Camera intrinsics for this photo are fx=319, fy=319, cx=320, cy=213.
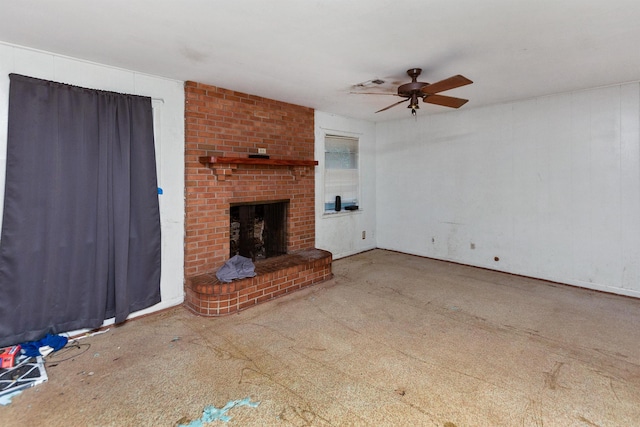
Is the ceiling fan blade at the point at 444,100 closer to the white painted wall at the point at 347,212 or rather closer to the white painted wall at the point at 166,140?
the white painted wall at the point at 347,212

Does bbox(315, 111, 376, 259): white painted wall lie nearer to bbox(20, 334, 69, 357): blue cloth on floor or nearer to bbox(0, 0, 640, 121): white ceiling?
bbox(0, 0, 640, 121): white ceiling

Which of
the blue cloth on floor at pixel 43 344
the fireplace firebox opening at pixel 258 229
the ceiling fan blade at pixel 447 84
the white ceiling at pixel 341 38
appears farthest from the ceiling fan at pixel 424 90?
the blue cloth on floor at pixel 43 344

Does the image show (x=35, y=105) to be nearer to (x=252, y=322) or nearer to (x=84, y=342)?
(x=84, y=342)

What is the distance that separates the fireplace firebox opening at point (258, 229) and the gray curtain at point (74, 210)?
41.1 inches

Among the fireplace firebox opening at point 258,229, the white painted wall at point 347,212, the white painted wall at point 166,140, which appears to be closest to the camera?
the white painted wall at point 166,140

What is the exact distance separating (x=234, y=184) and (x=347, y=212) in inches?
90.1

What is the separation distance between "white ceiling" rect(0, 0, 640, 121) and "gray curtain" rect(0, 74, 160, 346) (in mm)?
498

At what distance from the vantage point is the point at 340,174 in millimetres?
5504

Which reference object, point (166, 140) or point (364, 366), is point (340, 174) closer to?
point (166, 140)

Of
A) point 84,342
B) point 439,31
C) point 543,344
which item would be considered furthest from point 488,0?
point 84,342

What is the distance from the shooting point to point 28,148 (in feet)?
8.17

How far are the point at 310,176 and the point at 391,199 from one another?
1.87m

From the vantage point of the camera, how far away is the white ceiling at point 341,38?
2.00 m

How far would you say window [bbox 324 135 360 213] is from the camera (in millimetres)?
5277
